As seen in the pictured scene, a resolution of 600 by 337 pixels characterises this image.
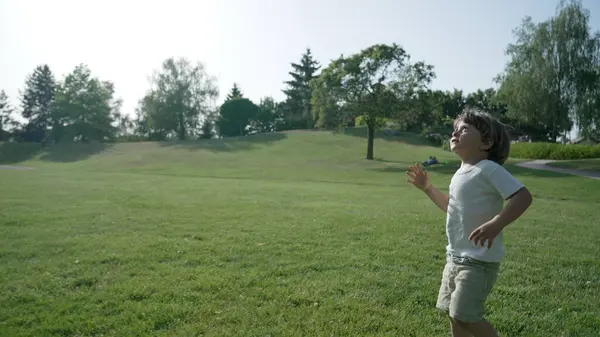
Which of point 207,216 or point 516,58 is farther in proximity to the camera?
point 516,58

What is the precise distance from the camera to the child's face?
3229 mm

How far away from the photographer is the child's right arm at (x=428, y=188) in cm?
371

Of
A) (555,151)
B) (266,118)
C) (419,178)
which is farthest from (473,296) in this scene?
(266,118)

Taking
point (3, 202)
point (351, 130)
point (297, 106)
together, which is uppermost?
point (297, 106)

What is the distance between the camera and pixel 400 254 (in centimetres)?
684

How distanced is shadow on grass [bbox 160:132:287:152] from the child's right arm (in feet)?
158

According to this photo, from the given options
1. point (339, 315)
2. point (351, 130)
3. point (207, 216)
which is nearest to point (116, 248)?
point (207, 216)

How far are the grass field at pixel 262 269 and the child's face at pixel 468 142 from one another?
187cm

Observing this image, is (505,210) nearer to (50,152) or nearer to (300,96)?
(50,152)

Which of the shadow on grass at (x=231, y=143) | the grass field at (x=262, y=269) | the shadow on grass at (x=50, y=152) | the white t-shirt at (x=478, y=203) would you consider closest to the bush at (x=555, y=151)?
the grass field at (x=262, y=269)

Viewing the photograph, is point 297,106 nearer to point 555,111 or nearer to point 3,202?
point 555,111

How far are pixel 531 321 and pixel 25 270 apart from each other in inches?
257

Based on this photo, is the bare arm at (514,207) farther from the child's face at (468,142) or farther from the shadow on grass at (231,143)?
the shadow on grass at (231,143)

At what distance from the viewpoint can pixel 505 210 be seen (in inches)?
110
